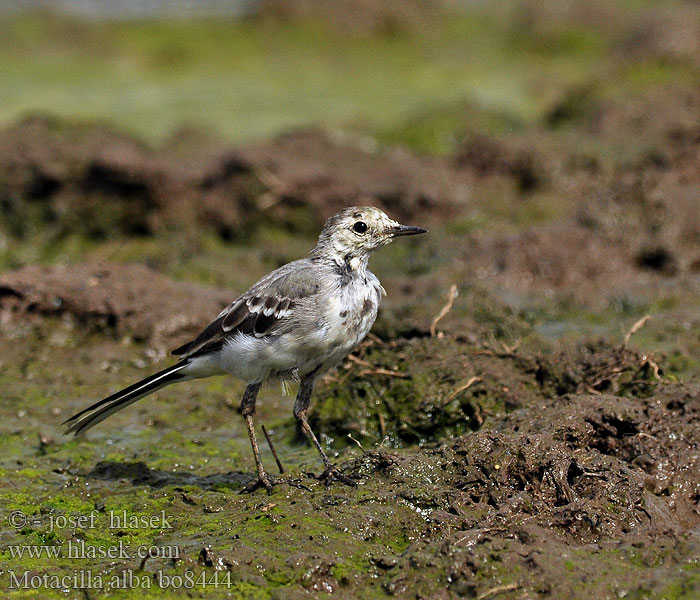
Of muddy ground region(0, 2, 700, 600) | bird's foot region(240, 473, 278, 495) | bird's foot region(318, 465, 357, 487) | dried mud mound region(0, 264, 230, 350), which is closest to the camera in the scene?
muddy ground region(0, 2, 700, 600)

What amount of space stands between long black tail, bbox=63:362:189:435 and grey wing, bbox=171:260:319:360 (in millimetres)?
158

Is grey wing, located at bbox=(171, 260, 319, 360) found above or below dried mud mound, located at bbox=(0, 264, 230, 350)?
above

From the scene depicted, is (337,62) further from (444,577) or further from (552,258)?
(444,577)

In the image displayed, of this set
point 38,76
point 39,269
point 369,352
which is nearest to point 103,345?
point 39,269

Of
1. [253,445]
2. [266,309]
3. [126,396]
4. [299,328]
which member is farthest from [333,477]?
[126,396]

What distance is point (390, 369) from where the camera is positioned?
764 cm

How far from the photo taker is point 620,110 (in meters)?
16.0

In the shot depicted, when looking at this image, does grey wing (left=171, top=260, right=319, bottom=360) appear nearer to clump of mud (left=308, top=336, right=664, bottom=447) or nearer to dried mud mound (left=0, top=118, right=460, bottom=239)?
clump of mud (left=308, top=336, right=664, bottom=447)

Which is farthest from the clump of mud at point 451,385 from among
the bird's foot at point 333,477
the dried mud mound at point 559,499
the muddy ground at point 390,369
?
the bird's foot at point 333,477

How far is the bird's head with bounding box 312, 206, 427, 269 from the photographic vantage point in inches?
263

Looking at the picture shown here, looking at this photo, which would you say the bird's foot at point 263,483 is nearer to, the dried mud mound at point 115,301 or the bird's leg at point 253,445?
the bird's leg at point 253,445

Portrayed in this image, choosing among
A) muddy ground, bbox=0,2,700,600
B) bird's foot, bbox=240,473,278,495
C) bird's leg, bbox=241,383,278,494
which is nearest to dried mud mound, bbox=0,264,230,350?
muddy ground, bbox=0,2,700,600

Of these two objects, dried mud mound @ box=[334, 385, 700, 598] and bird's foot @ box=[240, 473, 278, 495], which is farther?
bird's foot @ box=[240, 473, 278, 495]

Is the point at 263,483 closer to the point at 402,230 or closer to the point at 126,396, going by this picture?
the point at 126,396
